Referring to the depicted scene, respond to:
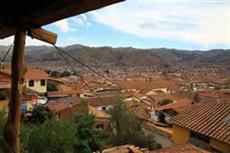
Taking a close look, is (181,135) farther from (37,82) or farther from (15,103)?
(37,82)

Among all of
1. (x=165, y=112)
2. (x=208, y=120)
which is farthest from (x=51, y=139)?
(x=165, y=112)

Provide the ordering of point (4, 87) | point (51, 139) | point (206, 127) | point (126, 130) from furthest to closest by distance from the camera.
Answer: point (126, 130)
point (4, 87)
point (206, 127)
point (51, 139)

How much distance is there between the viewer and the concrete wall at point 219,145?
14974mm

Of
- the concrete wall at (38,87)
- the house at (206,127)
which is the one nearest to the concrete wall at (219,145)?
the house at (206,127)

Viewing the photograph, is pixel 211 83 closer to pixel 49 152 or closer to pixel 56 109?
pixel 56 109

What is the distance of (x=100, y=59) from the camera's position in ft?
498

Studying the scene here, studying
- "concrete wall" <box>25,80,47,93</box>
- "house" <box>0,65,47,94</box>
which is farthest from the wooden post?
"concrete wall" <box>25,80,47,93</box>

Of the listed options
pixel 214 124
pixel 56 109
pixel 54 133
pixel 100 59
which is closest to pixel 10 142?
pixel 54 133

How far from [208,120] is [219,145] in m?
2.14

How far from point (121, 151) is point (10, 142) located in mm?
10655

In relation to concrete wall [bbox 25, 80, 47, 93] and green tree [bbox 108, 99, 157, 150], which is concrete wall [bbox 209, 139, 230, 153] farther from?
concrete wall [bbox 25, 80, 47, 93]

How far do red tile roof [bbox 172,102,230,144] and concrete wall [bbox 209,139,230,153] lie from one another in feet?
Result: 1.06

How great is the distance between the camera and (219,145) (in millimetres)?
15320

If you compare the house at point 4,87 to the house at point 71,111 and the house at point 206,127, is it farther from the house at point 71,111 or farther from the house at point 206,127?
the house at point 206,127
